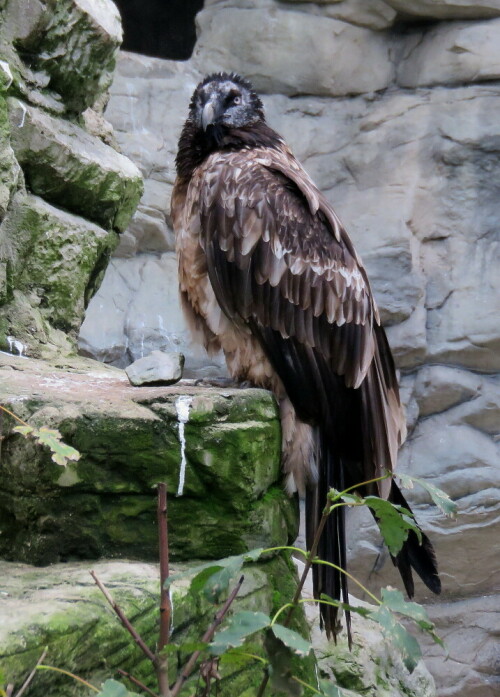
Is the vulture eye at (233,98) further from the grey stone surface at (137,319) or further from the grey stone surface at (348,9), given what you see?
the grey stone surface at (348,9)

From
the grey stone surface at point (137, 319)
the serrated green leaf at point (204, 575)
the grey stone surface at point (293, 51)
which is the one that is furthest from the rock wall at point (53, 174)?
the grey stone surface at point (293, 51)

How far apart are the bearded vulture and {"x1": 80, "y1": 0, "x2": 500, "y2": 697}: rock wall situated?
12.1ft

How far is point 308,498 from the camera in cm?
342

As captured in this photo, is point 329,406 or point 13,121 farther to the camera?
point 13,121

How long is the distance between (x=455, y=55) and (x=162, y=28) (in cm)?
302

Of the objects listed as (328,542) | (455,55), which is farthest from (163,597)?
(455,55)

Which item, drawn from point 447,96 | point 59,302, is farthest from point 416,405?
point 59,302

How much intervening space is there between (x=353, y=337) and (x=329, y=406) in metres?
0.29

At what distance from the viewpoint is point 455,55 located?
7.64 metres

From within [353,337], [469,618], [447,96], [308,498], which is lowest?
[469,618]

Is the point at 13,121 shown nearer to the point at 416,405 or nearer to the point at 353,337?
the point at 353,337

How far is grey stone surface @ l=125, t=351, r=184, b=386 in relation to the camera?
337cm

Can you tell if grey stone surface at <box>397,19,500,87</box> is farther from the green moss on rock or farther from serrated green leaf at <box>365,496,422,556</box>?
serrated green leaf at <box>365,496,422,556</box>

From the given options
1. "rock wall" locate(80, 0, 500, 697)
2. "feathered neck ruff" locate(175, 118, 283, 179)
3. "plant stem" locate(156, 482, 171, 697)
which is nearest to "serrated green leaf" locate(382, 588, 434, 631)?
"plant stem" locate(156, 482, 171, 697)
